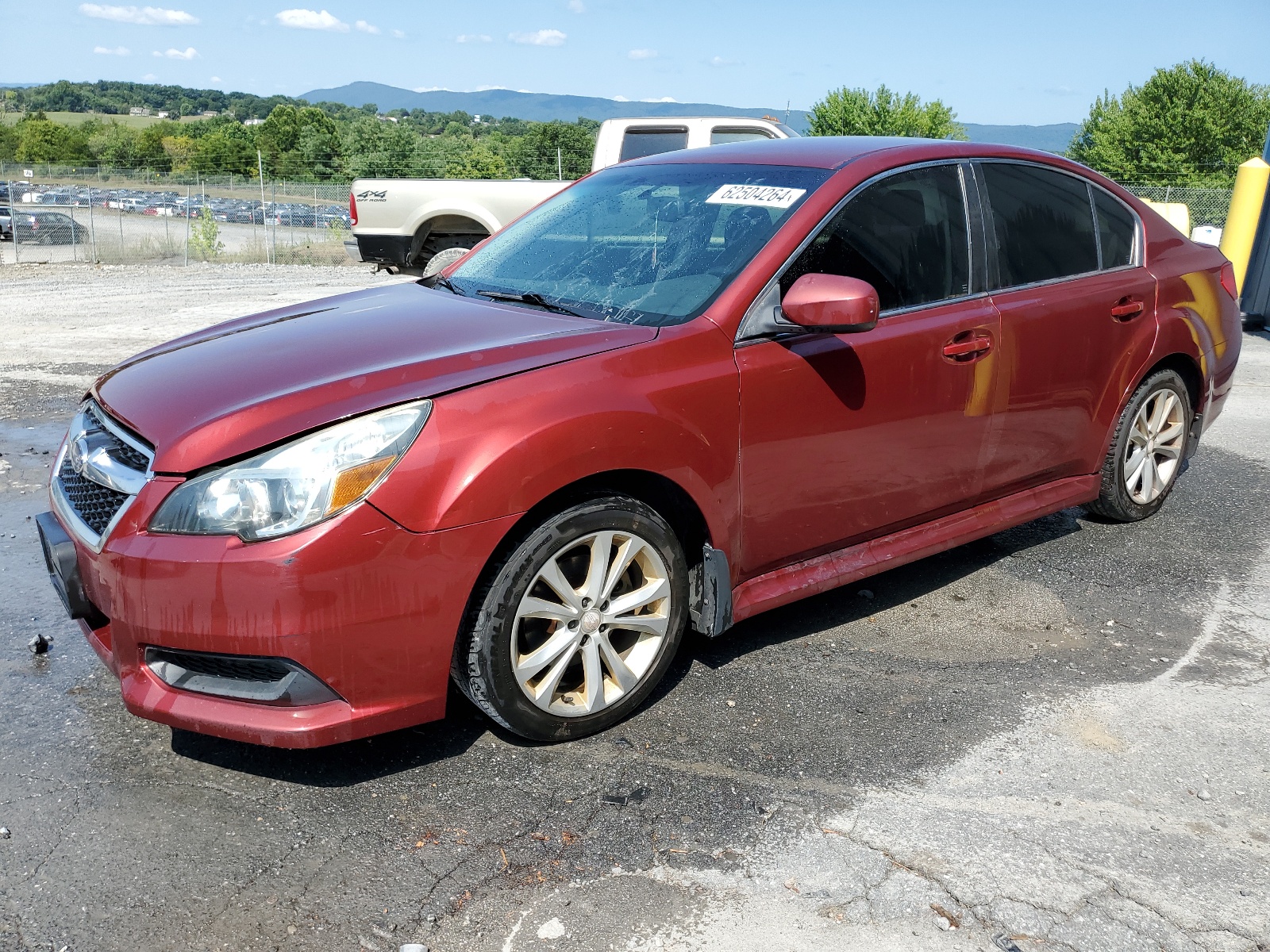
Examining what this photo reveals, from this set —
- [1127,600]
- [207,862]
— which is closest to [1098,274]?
[1127,600]

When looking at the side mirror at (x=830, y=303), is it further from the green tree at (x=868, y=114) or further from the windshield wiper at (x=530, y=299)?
the green tree at (x=868, y=114)

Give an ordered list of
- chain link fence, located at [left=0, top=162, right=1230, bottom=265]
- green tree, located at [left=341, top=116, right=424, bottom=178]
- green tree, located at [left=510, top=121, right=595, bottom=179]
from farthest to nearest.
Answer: green tree, located at [left=510, top=121, right=595, bottom=179] → green tree, located at [left=341, top=116, right=424, bottom=178] → chain link fence, located at [left=0, top=162, right=1230, bottom=265]

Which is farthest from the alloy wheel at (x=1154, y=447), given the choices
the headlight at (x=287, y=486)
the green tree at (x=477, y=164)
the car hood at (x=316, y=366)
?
the green tree at (x=477, y=164)

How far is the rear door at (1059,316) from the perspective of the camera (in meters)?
4.12

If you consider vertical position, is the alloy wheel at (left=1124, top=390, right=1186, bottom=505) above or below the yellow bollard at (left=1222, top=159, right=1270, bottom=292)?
below

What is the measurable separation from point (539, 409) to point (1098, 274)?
2.80 metres

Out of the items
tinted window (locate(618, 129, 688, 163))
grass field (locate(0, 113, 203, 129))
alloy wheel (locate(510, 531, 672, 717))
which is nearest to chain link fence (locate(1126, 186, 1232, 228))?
tinted window (locate(618, 129, 688, 163))

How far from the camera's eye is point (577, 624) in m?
3.11

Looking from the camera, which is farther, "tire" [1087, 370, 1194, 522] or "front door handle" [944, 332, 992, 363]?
"tire" [1087, 370, 1194, 522]

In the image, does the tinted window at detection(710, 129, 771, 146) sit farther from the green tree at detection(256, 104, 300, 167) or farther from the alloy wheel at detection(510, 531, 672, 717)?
the green tree at detection(256, 104, 300, 167)

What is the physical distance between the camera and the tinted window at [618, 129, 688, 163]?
12.2 m

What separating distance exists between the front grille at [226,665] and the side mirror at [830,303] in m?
1.78

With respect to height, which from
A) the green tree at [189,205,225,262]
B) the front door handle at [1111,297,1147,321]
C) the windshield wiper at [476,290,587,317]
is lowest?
the green tree at [189,205,225,262]

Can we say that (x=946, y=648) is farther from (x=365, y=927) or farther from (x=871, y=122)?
(x=871, y=122)
